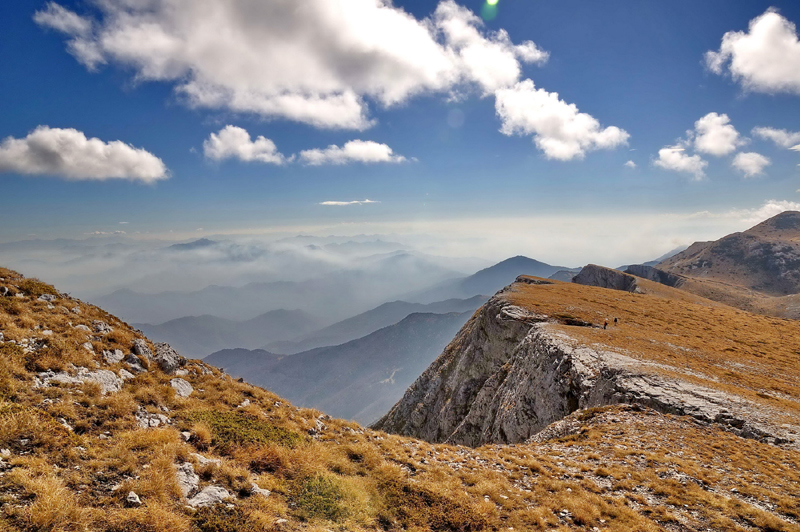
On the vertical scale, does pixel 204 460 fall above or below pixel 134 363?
below

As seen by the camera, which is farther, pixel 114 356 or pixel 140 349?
pixel 140 349

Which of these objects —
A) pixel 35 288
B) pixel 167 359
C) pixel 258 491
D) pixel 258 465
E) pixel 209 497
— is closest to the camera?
pixel 209 497

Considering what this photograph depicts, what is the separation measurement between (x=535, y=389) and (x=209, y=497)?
3095 centimetres

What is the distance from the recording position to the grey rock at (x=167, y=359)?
16.4 m

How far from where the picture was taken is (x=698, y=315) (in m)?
58.0

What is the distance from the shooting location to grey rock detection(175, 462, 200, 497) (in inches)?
352

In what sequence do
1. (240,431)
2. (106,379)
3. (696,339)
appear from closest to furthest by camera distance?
(240,431) < (106,379) < (696,339)

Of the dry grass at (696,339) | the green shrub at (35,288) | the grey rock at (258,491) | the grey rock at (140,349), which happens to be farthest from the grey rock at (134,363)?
the dry grass at (696,339)

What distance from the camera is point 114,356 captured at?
50.0ft

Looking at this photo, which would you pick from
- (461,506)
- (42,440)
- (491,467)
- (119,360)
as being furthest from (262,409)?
(491,467)

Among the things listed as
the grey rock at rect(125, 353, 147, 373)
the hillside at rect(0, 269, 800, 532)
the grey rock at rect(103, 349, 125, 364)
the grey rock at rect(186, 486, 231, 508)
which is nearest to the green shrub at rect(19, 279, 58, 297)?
the hillside at rect(0, 269, 800, 532)

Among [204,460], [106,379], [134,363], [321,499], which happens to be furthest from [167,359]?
[321,499]

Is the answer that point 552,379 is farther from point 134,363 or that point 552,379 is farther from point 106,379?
point 106,379

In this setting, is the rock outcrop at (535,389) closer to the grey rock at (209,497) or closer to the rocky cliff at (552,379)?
the rocky cliff at (552,379)
